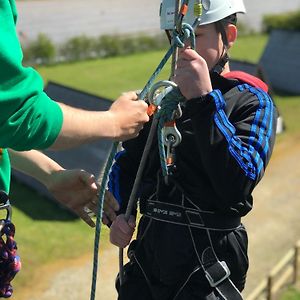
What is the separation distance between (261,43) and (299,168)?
37.4 feet

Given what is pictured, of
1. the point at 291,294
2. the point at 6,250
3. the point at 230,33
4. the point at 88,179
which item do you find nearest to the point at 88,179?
the point at 88,179

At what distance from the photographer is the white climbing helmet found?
242cm

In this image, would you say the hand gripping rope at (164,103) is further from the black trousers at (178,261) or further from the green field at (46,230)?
the green field at (46,230)

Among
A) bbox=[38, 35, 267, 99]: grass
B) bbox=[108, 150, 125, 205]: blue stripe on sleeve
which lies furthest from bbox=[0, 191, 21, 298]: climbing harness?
bbox=[38, 35, 267, 99]: grass

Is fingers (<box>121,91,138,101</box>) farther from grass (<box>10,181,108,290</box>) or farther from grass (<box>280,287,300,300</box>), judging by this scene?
grass (<box>10,181,108,290</box>)

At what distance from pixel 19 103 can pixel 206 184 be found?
3.06 ft

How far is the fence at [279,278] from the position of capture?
17.0 feet

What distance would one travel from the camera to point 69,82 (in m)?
14.3

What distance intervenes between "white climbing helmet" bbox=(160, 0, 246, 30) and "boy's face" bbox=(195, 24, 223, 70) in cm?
4

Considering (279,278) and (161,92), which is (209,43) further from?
(279,278)

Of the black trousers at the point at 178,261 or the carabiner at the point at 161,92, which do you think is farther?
Result: the black trousers at the point at 178,261

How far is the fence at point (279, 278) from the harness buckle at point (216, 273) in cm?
270

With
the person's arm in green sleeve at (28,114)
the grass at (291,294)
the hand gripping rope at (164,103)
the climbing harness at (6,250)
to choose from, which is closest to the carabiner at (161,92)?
the hand gripping rope at (164,103)

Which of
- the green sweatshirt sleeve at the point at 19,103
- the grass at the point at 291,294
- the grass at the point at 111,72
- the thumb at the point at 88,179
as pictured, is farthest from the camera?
the grass at the point at 111,72
